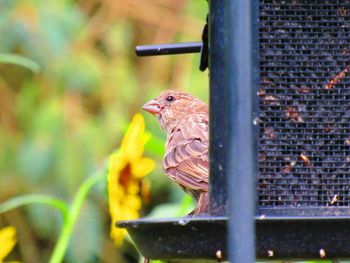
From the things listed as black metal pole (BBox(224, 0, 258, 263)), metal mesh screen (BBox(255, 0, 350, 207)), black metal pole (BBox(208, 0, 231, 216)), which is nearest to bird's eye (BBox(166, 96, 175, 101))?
black metal pole (BBox(208, 0, 231, 216))

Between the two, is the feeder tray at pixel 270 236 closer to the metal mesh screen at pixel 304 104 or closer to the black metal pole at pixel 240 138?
the metal mesh screen at pixel 304 104

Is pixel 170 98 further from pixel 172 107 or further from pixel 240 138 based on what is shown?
pixel 240 138

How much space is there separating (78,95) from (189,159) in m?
2.63

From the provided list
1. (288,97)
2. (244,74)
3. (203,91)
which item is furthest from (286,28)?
(203,91)

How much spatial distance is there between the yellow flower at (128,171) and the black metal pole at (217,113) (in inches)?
37.3

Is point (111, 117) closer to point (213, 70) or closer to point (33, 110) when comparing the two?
point (33, 110)

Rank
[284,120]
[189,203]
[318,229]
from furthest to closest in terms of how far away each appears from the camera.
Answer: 1. [189,203]
2. [284,120]
3. [318,229]

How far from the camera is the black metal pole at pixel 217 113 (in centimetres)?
375

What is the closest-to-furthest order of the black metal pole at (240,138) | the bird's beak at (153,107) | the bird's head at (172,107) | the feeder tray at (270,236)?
the black metal pole at (240,138), the feeder tray at (270,236), the bird's head at (172,107), the bird's beak at (153,107)

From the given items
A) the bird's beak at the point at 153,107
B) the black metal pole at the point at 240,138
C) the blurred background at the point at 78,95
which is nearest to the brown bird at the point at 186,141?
the bird's beak at the point at 153,107

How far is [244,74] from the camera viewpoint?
2641 millimetres

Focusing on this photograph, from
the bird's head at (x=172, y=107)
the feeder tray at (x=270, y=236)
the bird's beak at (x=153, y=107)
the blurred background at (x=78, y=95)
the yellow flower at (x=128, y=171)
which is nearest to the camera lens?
the feeder tray at (x=270, y=236)

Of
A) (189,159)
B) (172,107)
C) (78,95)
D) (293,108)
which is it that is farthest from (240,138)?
(78,95)

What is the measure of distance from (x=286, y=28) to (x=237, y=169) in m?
1.26
